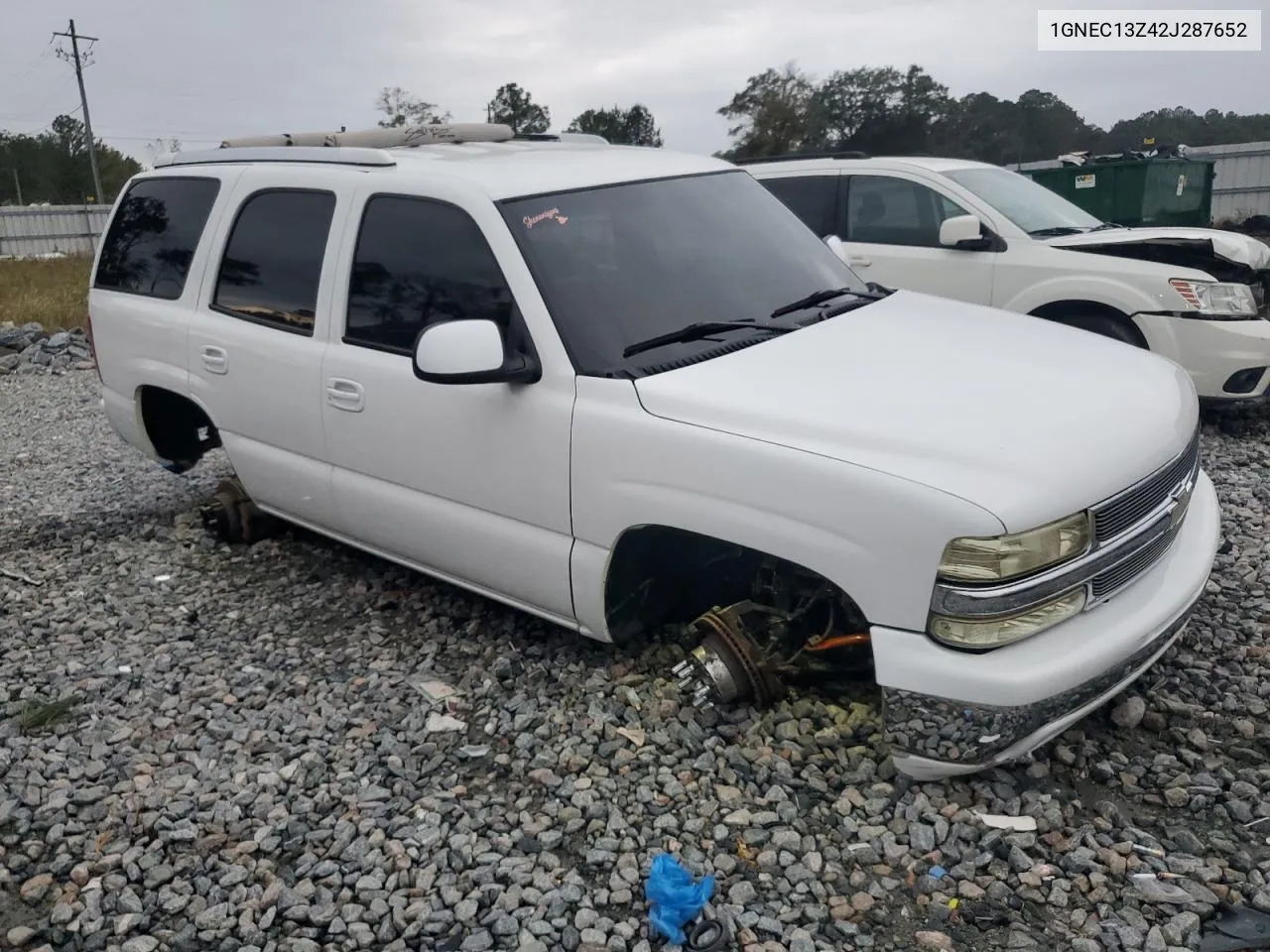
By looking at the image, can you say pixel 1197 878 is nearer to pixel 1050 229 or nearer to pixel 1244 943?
pixel 1244 943

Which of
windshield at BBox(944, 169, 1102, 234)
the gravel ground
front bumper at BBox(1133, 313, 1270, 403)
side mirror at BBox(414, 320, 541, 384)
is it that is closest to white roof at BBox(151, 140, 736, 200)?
side mirror at BBox(414, 320, 541, 384)

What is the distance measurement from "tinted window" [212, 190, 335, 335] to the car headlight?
9.40 feet

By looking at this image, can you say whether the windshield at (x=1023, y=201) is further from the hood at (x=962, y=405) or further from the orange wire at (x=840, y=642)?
the orange wire at (x=840, y=642)

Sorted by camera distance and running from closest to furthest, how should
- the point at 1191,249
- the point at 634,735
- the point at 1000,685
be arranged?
1. the point at 1000,685
2. the point at 634,735
3. the point at 1191,249

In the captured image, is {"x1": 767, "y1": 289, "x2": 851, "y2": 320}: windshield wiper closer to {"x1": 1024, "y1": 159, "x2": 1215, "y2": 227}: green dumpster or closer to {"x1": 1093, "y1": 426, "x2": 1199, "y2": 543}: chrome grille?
{"x1": 1093, "y1": 426, "x2": 1199, "y2": 543}: chrome grille

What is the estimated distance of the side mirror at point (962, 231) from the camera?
6.95 m

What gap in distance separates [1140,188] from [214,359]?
43.4 feet

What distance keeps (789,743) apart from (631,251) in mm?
1815

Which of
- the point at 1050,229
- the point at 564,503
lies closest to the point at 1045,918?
the point at 564,503

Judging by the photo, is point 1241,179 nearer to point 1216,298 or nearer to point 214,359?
point 1216,298

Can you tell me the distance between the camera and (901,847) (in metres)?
2.98

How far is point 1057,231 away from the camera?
7262 mm

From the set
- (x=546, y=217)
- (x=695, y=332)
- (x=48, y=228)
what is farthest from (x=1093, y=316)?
(x=48, y=228)

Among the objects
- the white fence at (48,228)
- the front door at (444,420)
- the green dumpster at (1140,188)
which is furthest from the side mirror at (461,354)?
the white fence at (48,228)
